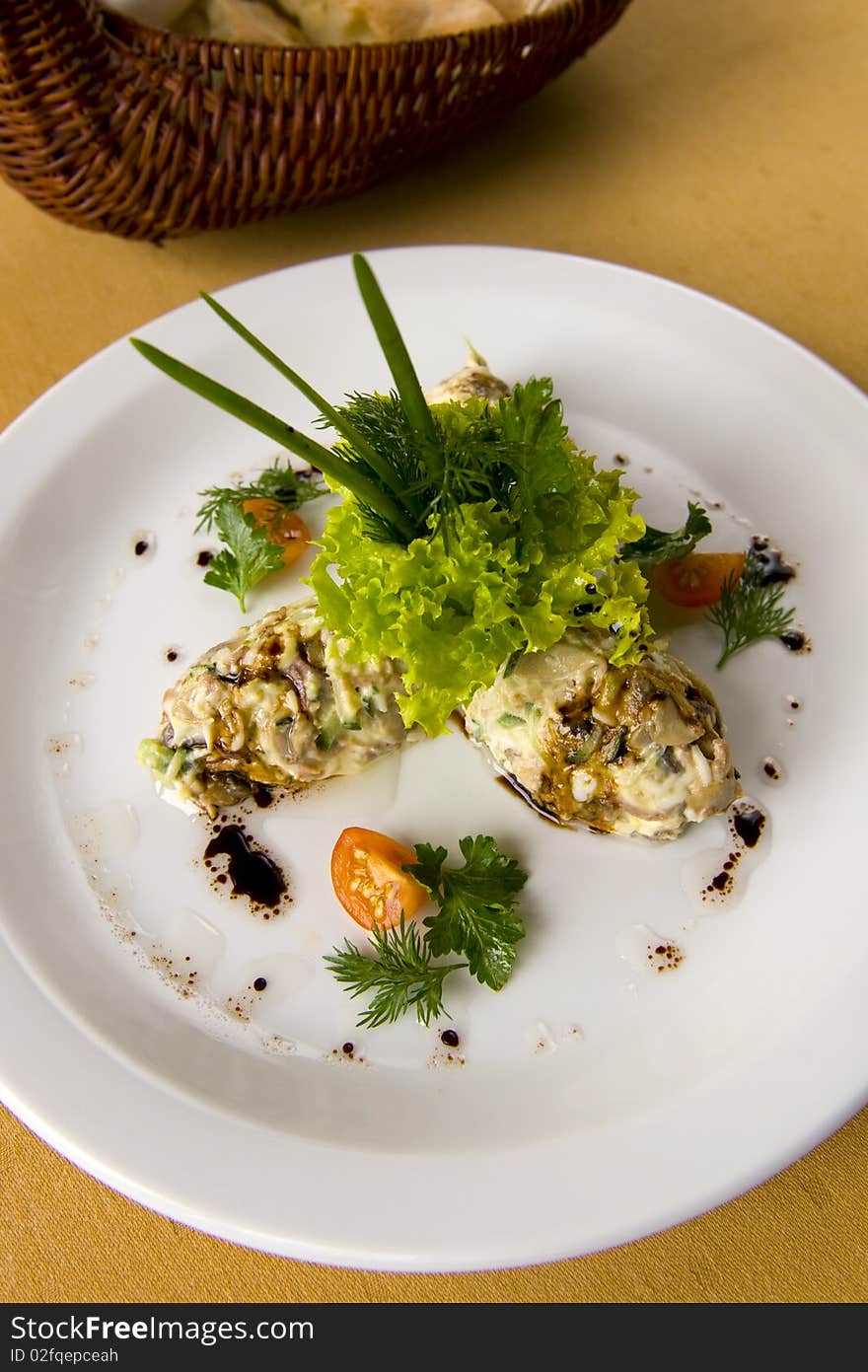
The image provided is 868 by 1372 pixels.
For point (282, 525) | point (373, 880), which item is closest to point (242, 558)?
point (282, 525)

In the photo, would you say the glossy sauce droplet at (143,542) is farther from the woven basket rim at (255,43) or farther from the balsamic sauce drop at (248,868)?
the woven basket rim at (255,43)

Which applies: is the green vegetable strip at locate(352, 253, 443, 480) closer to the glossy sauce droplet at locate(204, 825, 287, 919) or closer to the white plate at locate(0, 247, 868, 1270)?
the white plate at locate(0, 247, 868, 1270)

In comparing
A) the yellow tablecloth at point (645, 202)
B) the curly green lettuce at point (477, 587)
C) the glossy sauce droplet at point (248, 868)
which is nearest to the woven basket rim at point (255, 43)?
the yellow tablecloth at point (645, 202)

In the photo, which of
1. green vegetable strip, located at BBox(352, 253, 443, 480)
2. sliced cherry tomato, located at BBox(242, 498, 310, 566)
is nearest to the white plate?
sliced cherry tomato, located at BBox(242, 498, 310, 566)

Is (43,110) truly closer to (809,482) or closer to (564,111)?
(564,111)

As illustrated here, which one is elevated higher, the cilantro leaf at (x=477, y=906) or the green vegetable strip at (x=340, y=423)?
the green vegetable strip at (x=340, y=423)

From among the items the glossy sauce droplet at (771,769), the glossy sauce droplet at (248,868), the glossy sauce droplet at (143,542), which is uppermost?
the glossy sauce droplet at (771,769)

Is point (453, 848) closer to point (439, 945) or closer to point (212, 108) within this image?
point (439, 945)
